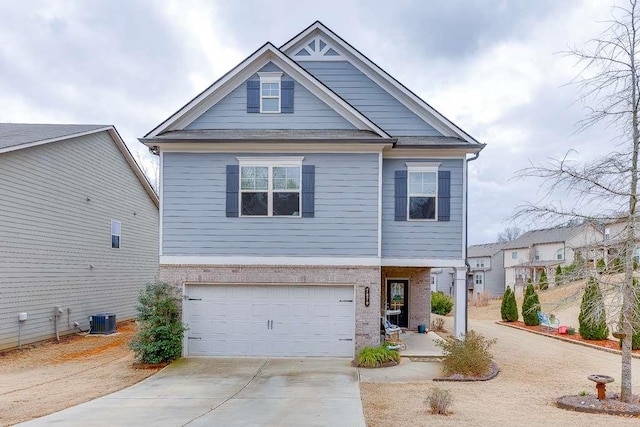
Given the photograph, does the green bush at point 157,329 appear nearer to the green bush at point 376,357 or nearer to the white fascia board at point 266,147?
the white fascia board at point 266,147

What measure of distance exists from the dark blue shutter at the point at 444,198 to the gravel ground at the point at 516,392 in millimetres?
4136

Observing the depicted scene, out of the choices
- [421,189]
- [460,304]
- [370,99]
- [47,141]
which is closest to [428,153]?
[421,189]

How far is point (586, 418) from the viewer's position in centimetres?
827

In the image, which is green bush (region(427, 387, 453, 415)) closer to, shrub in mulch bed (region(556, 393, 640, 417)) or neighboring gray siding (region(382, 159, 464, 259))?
shrub in mulch bed (region(556, 393, 640, 417))

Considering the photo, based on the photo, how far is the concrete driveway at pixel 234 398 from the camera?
8000 mm

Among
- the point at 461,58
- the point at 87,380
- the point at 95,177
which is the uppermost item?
the point at 461,58

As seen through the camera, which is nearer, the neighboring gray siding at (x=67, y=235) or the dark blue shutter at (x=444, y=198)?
the dark blue shutter at (x=444, y=198)

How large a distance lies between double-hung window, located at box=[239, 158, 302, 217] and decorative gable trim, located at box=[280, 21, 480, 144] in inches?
152

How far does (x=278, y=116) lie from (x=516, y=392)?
906 cm

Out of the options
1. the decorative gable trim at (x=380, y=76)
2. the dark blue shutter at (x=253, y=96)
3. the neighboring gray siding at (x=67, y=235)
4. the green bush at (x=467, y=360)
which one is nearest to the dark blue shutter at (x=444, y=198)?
the decorative gable trim at (x=380, y=76)

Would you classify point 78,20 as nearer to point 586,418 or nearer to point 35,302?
point 35,302

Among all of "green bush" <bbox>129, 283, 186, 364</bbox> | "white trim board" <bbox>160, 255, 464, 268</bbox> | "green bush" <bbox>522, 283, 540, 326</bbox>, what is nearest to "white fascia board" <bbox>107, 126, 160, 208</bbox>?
"white trim board" <bbox>160, 255, 464, 268</bbox>

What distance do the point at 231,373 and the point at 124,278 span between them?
497 inches

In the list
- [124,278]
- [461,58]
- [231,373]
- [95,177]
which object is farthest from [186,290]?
[461,58]
